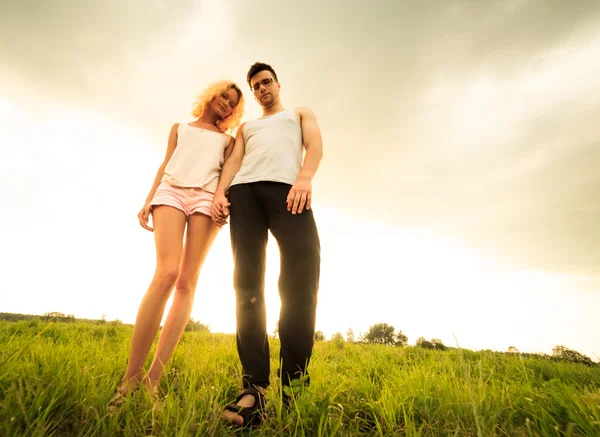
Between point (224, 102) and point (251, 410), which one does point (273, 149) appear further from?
point (251, 410)

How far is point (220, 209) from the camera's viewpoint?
2.59 m

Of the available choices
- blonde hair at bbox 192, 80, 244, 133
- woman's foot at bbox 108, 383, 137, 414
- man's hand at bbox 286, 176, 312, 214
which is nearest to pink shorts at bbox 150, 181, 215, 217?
man's hand at bbox 286, 176, 312, 214

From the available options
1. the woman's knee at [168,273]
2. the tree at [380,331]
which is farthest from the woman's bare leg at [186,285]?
the tree at [380,331]

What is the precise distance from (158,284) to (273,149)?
1461 millimetres

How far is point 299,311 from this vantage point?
2092mm

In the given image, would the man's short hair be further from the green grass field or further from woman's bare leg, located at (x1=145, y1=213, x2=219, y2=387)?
the green grass field

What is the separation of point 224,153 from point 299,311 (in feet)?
6.13

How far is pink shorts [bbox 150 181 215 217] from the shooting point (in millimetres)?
2625

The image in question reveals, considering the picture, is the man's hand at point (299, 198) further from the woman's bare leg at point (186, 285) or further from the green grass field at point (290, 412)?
the green grass field at point (290, 412)

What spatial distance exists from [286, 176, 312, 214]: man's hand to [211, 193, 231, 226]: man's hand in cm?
60

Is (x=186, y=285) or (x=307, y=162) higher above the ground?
(x=307, y=162)

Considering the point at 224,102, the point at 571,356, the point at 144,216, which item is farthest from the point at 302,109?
the point at 571,356

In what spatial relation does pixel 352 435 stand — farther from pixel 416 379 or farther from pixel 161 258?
pixel 161 258

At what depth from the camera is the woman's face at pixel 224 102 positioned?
3.26 m
